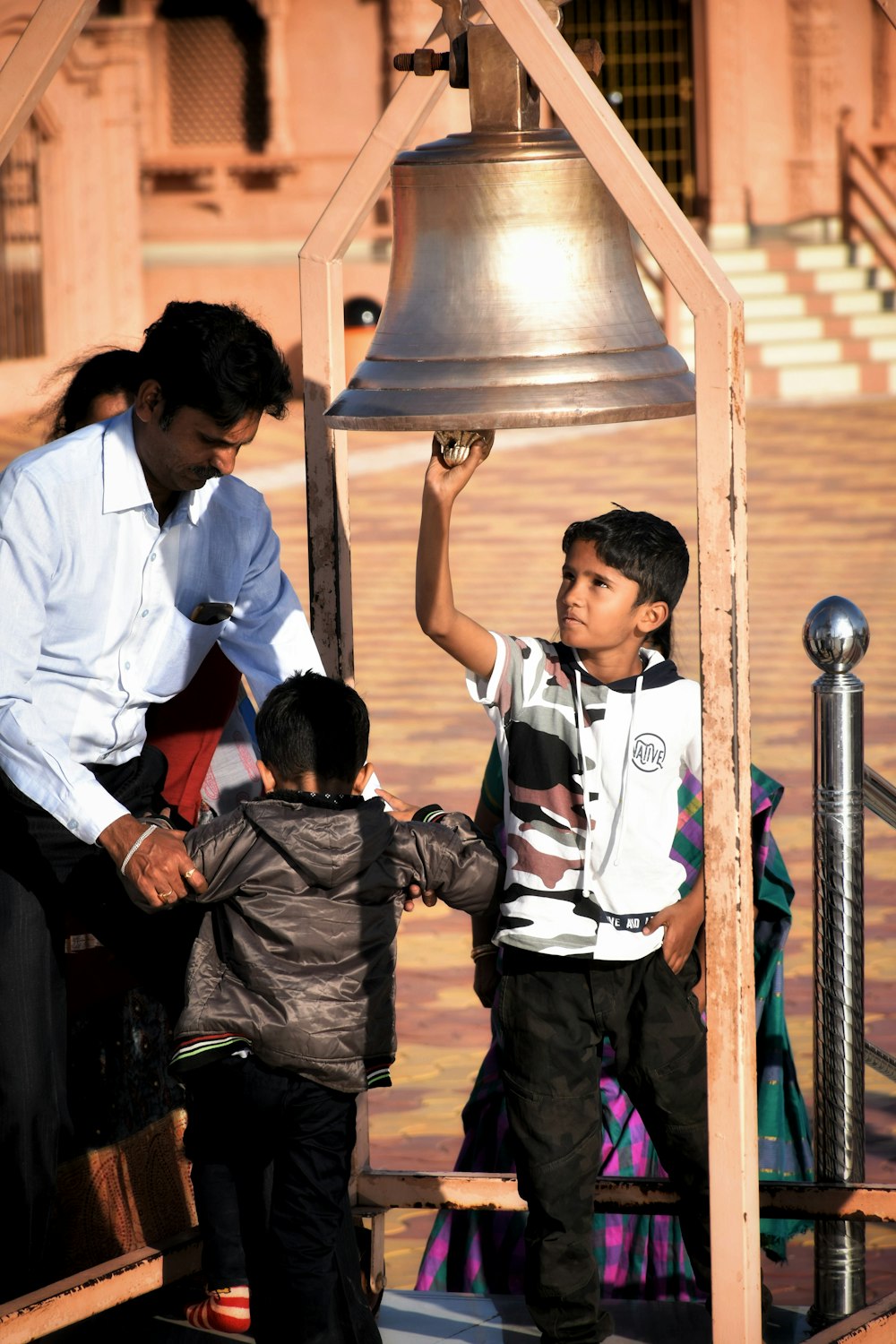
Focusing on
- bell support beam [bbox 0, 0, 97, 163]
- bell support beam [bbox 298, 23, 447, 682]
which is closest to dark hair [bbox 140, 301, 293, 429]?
bell support beam [bbox 298, 23, 447, 682]

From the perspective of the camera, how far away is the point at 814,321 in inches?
754

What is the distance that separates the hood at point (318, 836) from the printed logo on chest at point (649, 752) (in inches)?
15.6

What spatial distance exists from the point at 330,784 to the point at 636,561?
1.77ft

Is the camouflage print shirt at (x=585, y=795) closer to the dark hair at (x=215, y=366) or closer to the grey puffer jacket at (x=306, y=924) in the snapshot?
the grey puffer jacket at (x=306, y=924)

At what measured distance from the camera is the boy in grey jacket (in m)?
2.65

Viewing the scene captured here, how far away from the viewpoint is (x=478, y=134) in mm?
2492

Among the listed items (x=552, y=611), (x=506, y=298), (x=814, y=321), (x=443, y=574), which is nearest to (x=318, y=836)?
(x=443, y=574)

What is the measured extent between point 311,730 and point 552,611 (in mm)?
8245

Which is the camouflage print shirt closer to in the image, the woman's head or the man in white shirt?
the man in white shirt

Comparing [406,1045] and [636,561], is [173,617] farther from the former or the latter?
[406,1045]

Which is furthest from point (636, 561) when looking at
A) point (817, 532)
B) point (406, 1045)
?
point (817, 532)

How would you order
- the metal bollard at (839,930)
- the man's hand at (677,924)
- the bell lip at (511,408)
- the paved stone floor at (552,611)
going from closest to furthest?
the bell lip at (511,408) < the man's hand at (677,924) < the metal bollard at (839,930) < the paved stone floor at (552,611)

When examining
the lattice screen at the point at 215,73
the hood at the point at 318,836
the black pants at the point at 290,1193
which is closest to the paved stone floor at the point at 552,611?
the hood at the point at 318,836

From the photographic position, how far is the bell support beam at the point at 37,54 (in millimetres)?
2504
